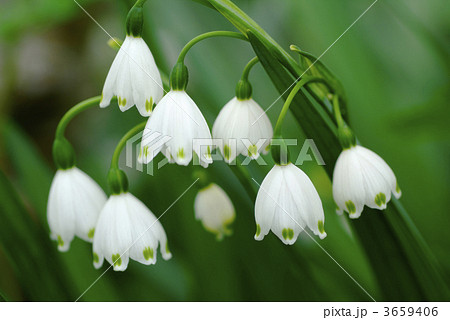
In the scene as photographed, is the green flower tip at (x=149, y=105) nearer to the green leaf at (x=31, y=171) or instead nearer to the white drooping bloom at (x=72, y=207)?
the white drooping bloom at (x=72, y=207)

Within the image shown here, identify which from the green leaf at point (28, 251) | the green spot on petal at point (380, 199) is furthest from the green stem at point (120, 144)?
the green spot on petal at point (380, 199)

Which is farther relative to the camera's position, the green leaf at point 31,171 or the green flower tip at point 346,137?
the green leaf at point 31,171

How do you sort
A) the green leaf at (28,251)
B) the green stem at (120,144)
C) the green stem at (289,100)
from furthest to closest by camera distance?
the green leaf at (28,251)
the green stem at (120,144)
the green stem at (289,100)
